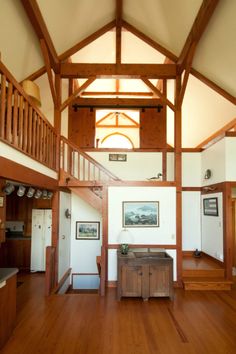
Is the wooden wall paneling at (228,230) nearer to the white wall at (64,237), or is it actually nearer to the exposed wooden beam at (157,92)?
the exposed wooden beam at (157,92)

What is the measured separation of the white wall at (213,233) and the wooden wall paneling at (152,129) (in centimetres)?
231

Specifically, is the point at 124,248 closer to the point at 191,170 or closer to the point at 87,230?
the point at 87,230

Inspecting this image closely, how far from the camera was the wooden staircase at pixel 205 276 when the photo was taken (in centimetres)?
560

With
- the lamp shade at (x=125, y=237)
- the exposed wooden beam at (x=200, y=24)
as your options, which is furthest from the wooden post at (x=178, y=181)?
the lamp shade at (x=125, y=237)

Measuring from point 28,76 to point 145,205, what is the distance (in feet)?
13.6

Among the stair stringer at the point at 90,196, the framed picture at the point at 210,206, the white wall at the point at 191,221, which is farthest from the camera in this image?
the white wall at the point at 191,221

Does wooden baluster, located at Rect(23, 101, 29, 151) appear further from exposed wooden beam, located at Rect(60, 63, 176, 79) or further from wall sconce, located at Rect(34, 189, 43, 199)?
exposed wooden beam, located at Rect(60, 63, 176, 79)

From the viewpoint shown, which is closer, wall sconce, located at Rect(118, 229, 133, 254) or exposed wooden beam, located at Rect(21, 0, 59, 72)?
exposed wooden beam, located at Rect(21, 0, 59, 72)

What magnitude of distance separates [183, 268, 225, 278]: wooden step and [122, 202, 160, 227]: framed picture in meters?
1.32

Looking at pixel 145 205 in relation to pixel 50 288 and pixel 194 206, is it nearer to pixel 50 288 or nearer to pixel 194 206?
pixel 194 206

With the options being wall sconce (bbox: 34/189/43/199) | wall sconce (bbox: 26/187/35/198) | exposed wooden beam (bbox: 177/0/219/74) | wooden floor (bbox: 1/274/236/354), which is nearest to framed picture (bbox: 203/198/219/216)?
wooden floor (bbox: 1/274/236/354)

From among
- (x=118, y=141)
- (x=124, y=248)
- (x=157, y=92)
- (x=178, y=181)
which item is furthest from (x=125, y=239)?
(x=118, y=141)

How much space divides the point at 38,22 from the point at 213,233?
6.21m

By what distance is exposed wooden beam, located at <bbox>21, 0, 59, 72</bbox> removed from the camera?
4.37 m
